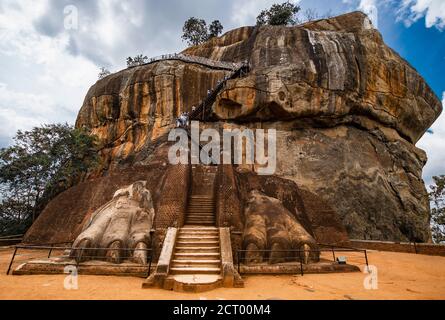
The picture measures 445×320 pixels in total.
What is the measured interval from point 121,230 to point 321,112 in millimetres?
16163

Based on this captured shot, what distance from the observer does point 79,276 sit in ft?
21.1

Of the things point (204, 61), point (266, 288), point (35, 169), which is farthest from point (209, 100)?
point (266, 288)

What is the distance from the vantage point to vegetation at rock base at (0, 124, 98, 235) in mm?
16688

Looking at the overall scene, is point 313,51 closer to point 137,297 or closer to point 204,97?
point 204,97

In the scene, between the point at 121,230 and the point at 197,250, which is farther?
the point at 121,230

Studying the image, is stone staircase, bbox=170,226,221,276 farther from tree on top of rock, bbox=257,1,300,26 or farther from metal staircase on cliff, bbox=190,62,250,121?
tree on top of rock, bbox=257,1,300,26

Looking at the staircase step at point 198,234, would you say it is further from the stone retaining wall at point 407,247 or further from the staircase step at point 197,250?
the stone retaining wall at point 407,247

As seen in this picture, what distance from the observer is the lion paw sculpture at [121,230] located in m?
7.45

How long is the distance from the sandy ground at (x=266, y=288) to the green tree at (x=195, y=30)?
3308 cm

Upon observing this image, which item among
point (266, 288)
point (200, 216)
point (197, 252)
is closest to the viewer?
point (266, 288)

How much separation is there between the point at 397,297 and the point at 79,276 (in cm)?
649

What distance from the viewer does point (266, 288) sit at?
5562 mm

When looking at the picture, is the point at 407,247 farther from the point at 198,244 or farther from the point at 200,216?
the point at 198,244

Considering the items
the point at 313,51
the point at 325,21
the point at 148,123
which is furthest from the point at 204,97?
the point at 325,21
